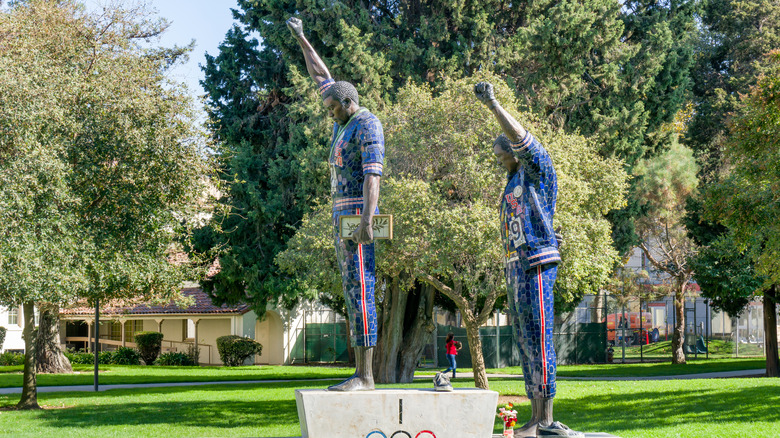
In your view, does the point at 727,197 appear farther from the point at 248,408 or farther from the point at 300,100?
the point at 300,100

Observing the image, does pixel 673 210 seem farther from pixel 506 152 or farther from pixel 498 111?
pixel 498 111

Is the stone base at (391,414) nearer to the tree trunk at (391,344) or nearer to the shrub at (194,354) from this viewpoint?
the tree trunk at (391,344)

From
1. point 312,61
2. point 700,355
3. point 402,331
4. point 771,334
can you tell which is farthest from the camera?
point 700,355

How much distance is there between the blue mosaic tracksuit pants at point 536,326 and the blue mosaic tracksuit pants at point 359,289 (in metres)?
1.42

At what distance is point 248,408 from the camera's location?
18078 millimetres

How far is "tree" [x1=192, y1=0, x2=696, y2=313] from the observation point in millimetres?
24500

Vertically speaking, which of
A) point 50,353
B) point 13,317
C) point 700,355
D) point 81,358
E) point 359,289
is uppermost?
point 359,289

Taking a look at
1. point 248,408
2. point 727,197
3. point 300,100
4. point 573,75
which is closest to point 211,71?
point 300,100

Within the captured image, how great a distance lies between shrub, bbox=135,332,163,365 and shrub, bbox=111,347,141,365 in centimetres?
38

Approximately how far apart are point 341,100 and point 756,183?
984cm

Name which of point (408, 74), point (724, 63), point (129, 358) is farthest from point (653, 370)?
point (129, 358)

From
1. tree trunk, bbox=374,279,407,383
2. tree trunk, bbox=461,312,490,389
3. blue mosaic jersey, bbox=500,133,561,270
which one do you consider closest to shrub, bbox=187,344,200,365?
tree trunk, bbox=374,279,407,383

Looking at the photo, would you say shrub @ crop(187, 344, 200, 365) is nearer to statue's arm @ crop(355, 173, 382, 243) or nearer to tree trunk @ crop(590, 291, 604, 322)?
tree trunk @ crop(590, 291, 604, 322)

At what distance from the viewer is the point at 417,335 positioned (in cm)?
2595
